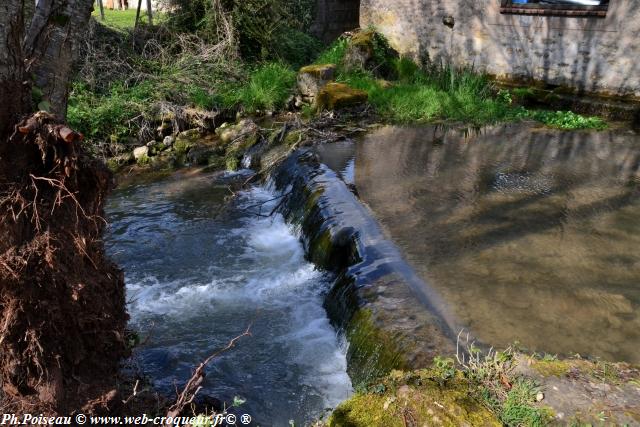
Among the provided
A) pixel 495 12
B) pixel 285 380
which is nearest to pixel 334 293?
pixel 285 380

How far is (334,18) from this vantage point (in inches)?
527

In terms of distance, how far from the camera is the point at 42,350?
2.19 meters

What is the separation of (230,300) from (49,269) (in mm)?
2521

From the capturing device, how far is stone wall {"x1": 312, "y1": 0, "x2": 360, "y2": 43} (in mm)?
13219

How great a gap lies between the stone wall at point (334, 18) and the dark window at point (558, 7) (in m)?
5.47

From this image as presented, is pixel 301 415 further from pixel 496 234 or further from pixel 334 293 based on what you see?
pixel 496 234

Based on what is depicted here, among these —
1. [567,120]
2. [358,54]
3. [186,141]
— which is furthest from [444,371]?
[358,54]

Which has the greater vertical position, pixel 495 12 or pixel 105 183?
pixel 495 12

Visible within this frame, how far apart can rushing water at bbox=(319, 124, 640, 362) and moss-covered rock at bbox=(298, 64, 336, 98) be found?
237 centimetres

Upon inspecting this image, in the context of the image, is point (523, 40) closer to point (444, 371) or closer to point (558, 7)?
point (558, 7)

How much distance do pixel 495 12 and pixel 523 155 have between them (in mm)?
3845

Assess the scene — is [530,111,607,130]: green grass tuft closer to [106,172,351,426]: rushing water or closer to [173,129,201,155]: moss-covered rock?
[106,172,351,426]: rushing water

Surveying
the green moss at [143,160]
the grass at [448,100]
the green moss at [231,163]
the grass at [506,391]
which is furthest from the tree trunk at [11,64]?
the grass at [448,100]

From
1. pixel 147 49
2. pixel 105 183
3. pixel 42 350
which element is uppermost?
pixel 147 49
